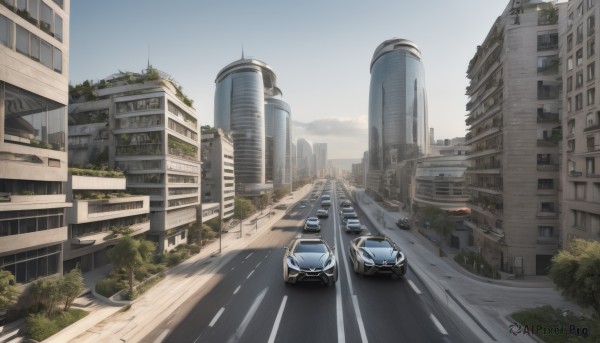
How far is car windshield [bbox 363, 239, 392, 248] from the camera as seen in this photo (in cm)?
1933

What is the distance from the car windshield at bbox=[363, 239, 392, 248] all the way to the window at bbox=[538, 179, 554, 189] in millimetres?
17484

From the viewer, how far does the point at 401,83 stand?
484 ft

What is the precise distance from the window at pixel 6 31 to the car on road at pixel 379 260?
2469 centimetres

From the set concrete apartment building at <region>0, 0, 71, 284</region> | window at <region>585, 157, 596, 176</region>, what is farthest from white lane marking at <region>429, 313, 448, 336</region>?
concrete apartment building at <region>0, 0, 71, 284</region>

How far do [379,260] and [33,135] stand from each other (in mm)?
23564

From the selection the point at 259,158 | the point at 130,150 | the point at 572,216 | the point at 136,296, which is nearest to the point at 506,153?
the point at 572,216

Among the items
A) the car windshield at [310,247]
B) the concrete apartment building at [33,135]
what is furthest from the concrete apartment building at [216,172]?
the car windshield at [310,247]

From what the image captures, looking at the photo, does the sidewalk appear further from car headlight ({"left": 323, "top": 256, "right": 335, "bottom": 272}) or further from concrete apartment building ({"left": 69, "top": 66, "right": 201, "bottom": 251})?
car headlight ({"left": 323, "top": 256, "right": 335, "bottom": 272})

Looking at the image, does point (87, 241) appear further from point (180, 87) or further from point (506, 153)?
point (506, 153)

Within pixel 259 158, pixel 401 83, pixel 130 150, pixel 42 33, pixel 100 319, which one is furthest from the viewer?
pixel 401 83

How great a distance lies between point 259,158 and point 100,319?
111854 millimetres

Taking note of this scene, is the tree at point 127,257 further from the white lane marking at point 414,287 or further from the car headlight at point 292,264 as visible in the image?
the white lane marking at point 414,287

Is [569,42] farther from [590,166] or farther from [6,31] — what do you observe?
[6,31]

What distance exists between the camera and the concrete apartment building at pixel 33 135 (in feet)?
55.1
